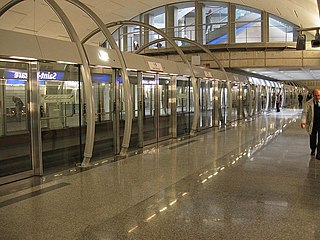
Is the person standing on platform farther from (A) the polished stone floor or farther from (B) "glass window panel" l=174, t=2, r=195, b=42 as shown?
(B) "glass window panel" l=174, t=2, r=195, b=42

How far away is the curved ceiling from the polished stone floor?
1260 centimetres

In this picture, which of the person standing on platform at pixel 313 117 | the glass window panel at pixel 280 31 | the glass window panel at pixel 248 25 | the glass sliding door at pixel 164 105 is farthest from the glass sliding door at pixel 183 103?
the glass window panel at pixel 280 31

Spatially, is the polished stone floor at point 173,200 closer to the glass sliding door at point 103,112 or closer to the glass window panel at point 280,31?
the glass sliding door at point 103,112

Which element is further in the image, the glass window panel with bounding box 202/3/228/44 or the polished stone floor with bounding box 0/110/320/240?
the glass window panel with bounding box 202/3/228/44

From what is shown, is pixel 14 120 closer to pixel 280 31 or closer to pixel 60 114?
pixel 60 114

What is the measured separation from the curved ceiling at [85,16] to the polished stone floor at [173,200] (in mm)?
12605

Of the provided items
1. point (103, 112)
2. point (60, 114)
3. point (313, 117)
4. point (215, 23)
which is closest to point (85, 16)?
point (215, 23)

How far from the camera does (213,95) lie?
1845cm

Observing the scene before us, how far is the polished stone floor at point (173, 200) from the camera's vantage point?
4.61 m

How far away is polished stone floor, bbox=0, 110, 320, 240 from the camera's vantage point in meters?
4.61

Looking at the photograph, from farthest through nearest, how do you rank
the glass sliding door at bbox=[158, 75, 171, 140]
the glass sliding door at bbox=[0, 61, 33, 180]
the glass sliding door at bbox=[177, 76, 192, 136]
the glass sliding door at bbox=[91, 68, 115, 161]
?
the glass sliding door at bbox=[177, 76, 192, 136] → the glass sliding door at bbox=[158, 75, 171, 140] → the glass sliding door at bbox=[91, 68, 115, 161] → the glass sliding door at bbox=[0, 61, 33, 180]

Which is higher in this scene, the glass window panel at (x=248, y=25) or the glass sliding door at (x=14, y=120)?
the glass window panel at (x=248, y=25)

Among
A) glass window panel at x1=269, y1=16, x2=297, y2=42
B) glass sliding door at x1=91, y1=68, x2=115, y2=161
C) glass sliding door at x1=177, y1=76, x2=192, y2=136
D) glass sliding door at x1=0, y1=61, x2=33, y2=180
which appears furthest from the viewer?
glass window panel at x1=269, y1=16, x2=297, y2=42

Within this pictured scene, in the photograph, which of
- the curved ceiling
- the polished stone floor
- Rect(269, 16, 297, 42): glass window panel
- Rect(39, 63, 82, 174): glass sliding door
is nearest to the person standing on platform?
the polished stone floor
